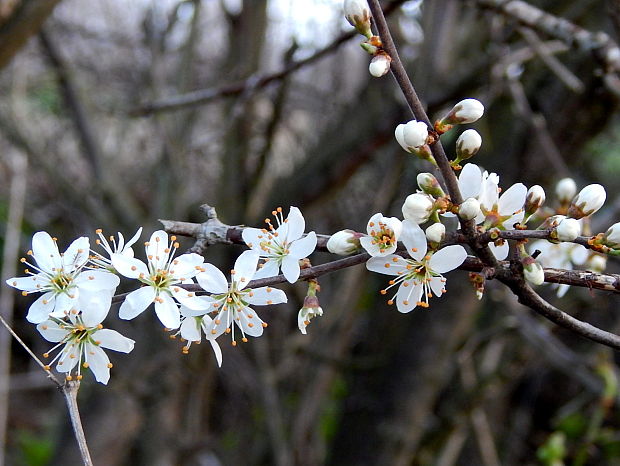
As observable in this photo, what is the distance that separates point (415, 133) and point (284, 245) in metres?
0.30

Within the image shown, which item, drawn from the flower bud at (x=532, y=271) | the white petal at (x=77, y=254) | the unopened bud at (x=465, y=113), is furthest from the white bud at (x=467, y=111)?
the white petal at (x=77, y=254)

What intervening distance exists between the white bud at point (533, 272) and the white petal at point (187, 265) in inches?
17.3

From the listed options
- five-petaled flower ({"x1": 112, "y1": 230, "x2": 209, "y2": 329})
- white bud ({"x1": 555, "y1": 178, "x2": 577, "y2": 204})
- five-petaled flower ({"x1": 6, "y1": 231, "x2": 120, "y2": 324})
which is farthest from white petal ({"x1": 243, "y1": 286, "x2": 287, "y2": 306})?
white bud ({"x1": 555, "y1": 178, "x2": 577, "y2": 204})

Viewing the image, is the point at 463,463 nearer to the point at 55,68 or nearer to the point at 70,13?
the point at 55,68

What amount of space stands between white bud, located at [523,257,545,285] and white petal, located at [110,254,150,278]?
0.54 m

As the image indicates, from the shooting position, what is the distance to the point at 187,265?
37.2 inches

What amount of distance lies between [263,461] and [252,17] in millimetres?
2105

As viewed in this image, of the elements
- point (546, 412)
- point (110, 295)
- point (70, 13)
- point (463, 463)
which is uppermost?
point (70, 13)

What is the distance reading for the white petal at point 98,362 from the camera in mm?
1073

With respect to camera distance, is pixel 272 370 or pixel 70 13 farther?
pixel 70 13

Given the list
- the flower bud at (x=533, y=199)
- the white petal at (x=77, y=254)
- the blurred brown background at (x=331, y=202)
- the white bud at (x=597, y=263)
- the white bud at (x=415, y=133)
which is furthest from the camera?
the blurred brown background at (x=331, y=202)

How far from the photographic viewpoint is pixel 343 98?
3701 millimetres

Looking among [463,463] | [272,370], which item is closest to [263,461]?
[272,370]

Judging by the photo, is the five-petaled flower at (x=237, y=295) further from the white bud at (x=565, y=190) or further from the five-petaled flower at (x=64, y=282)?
the white bud at (x=565, y=190)
